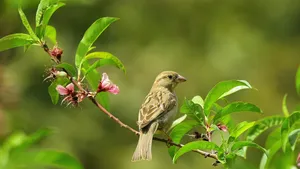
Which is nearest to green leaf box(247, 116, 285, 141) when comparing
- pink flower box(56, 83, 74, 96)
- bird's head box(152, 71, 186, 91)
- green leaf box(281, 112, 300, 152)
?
green leaf box(281, 112, 300, 152)

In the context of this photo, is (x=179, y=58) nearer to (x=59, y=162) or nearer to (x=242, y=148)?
(x=242, y=148)

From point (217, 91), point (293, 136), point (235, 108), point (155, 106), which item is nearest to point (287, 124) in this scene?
point (293, 136)

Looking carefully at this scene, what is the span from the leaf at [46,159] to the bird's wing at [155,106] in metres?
3.17

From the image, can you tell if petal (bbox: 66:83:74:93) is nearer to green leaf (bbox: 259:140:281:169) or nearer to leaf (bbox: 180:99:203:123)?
leaf (bbox: 180:99:203:123)

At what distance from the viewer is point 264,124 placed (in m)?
3.43

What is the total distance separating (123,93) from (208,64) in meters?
2.75

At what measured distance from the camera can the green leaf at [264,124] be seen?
11.0 ft

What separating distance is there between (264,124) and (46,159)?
1.32m

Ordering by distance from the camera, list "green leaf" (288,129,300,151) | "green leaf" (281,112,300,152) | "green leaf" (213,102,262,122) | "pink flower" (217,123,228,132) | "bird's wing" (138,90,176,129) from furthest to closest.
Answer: "bird's wing" (138,90,176,129) → "pink flower" (217,123,228,132) → "green leaf" (213,102,262,122) → "green leaf" (281,112,300,152) → "green leaf" (288,129,300,151)

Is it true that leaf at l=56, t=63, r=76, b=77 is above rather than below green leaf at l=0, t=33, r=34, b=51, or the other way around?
below

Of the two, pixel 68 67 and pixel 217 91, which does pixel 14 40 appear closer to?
pixel 68 67

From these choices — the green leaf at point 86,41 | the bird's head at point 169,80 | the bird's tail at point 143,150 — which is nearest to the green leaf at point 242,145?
the green leaf at point 86,41

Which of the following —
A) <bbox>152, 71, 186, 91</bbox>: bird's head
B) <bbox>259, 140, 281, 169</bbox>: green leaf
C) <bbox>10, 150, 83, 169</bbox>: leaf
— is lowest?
<bbox>152, 71, 186, 91</bbox>: bird's head

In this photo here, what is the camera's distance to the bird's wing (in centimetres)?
573
